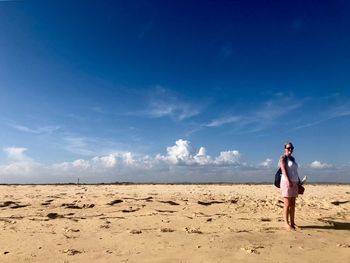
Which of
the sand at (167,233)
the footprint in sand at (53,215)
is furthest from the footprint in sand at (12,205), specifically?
the footprint in sand at (53,215)

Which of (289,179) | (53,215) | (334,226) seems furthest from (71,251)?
(334,226)

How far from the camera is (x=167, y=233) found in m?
7.49

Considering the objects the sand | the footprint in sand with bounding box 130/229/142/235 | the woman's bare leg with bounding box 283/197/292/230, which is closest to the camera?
the sand

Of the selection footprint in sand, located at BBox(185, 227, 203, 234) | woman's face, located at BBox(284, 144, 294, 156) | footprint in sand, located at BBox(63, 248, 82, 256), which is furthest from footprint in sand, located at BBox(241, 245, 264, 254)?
woman's face, located at BBox(284, 144, 294, 156)

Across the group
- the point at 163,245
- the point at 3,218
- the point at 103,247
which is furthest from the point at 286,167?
the point at 3,218

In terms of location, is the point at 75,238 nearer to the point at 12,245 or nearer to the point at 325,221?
the point at 12,245

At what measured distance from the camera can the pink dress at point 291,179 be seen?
8633 millimetres

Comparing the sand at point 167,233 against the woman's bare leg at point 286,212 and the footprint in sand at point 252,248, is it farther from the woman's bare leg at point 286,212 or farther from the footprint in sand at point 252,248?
the woman's bare leg at point 286,212

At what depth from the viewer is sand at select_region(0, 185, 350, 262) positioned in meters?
5.82

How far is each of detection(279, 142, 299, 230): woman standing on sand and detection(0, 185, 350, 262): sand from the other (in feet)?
1.83

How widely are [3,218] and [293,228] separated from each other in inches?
272

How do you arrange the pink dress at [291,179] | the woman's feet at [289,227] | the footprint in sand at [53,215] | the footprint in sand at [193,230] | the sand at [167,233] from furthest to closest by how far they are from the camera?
the footprint in sand at [53,215]
the pink dress at [291,179]
the woman's feet at [289,227]
the footprint in sand at [193,230]
the sand at [167,233]

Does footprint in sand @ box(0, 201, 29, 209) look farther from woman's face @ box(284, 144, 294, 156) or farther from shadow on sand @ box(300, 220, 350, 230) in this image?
shadow on sand @ box(300, 220, 350, 230)

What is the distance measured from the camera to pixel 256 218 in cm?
966
